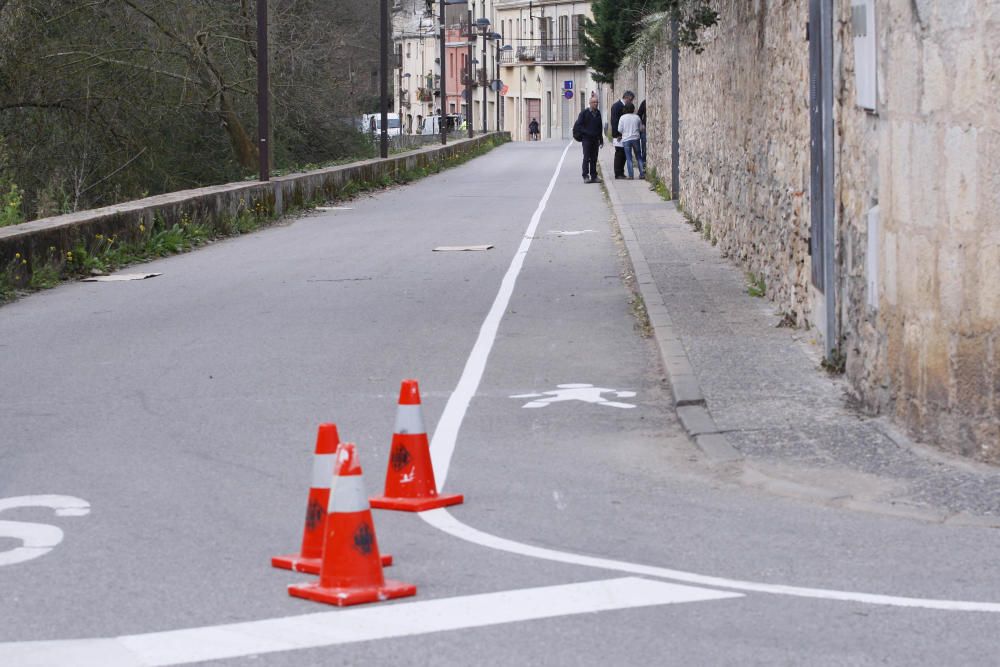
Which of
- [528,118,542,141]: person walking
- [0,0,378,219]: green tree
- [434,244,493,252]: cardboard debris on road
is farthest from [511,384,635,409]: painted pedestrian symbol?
[528,118,542,141]: person walking

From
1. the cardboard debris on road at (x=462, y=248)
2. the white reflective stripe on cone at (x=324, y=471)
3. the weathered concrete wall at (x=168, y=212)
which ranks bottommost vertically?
the white reflective stripe on cone at (x=324, y=471)

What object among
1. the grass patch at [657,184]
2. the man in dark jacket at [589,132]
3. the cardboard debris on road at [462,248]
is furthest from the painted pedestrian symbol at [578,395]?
the man in dark jacket at [589,132]

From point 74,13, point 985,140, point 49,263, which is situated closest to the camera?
point 985,140

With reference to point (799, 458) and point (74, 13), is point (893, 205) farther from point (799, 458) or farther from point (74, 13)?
point (74, 13)

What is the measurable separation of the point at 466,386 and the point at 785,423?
7.57 feet

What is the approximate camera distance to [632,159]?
37.4 m

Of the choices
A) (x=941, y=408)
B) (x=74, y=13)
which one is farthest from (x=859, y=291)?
(x=74, y=13)

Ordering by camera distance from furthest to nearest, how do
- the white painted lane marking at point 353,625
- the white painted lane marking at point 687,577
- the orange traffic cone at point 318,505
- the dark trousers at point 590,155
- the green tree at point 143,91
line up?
the dark trousers at point 590,155 → the green tree at point 143,91 → the orange traffic cone at point 318,505 → the white painted lane marking at point 687,577 → the white painted lane marking at point 353,625

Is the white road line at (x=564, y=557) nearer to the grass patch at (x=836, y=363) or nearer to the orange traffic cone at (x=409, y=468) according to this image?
the orange traffic cone at (x=409, y=468)

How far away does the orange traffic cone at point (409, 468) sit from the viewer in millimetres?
6832

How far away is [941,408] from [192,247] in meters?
14.5

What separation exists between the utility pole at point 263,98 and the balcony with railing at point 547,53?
84.2 metres

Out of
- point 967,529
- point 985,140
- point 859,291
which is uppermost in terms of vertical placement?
point 985,140

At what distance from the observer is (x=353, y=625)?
5.08 m
